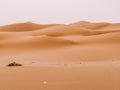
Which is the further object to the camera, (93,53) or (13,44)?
(13,44)

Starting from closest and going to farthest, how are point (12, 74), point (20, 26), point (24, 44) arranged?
point (12, 74)
point (24, 44)
point (20, 26)

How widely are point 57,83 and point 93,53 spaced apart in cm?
544

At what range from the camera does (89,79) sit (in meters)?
3.46

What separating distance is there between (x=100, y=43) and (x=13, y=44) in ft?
10.8

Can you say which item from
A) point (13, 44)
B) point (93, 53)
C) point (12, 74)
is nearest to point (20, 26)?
point (13, 44)

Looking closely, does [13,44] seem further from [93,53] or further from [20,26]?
[20,26]

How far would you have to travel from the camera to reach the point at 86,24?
2148 cm

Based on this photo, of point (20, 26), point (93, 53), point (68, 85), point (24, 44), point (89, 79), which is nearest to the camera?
point (68, 85)

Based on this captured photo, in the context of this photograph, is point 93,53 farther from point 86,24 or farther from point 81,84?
point 86,24

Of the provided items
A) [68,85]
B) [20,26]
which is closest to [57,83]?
[68,85]

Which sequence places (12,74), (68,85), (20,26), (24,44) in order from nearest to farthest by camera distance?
(68,85) < (12,74) < (24,44) < (20,26)

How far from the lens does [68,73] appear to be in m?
3.91

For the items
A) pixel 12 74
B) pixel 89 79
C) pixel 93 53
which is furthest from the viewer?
pixel 93 53

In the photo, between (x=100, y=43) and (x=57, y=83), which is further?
(x=100, y=43)
